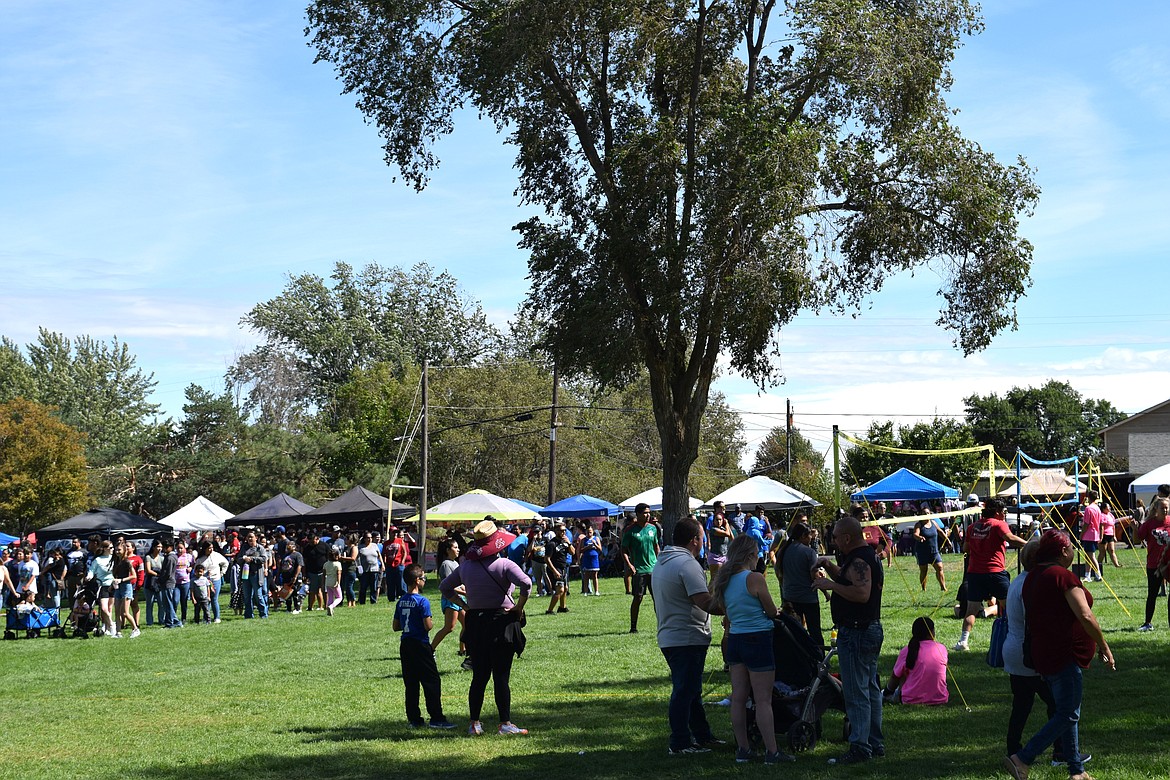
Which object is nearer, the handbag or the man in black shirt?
the man in black shirt

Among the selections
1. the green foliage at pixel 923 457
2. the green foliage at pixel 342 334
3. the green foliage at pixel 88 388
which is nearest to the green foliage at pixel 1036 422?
the green foliage at pixel 923 457

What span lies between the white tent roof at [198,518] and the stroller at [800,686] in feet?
106

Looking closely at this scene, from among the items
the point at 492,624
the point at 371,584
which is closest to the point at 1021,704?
the point at 492,624

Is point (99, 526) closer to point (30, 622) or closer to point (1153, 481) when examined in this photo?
point (30, 622)

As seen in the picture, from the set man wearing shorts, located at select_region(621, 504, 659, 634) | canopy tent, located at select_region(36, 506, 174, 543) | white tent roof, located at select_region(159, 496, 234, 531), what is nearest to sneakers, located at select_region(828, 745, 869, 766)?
man wearing shorts, located at select_region(621, 504, 659, 634)

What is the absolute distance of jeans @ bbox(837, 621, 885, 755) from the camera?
7448 mm

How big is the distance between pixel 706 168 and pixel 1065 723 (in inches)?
592

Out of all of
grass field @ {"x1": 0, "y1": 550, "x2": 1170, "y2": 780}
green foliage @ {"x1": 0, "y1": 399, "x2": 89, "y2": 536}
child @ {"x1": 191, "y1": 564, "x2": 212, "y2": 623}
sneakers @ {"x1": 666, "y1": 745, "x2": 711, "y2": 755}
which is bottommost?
grass field @ {"x1": 0, "y1": 550, "x2": 1170, "y2": 780}

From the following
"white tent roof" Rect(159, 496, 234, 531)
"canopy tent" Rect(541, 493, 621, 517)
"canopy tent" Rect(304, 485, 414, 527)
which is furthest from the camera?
"white tent roof" Rect(159, 496, 234, 531)

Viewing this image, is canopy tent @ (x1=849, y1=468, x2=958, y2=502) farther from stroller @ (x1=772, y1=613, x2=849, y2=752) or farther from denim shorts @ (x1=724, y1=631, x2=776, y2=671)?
denim shorts @ (x1=724, y1=631, x2=776, y2=671)

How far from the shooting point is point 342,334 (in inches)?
2736

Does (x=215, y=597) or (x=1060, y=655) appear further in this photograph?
(x=215, y=597)

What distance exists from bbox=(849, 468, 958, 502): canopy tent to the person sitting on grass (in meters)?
23.4

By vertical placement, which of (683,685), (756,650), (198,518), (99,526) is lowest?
(683,685)
